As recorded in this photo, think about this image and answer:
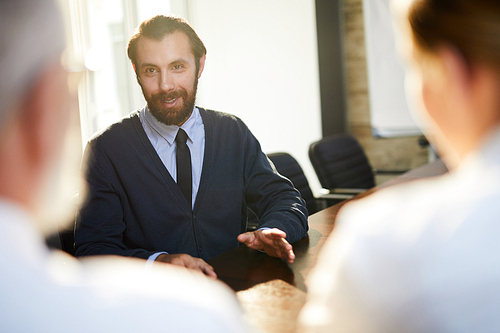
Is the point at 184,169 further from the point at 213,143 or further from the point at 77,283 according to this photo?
the point at 77,283

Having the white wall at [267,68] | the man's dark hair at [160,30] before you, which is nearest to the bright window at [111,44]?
the white wall at [267,68]

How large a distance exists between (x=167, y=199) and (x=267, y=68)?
3.36 m

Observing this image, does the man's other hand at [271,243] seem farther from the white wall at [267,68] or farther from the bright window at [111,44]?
the white wall at [267,68]

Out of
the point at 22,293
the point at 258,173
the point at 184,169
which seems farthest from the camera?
the point at 258,173

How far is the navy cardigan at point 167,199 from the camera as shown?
1453 millimetres

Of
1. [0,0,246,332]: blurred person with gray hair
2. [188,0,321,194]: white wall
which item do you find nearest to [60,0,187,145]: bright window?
[188,0,321,194]: white wall

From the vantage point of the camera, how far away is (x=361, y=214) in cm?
43

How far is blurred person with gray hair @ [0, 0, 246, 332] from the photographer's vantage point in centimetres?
36

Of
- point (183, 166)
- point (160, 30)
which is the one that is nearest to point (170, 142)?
point (183, 166)

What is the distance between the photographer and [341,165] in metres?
2.97

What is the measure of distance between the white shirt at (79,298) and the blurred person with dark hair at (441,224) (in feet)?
0.42

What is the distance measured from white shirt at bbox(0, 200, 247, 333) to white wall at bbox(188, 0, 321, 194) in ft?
13.5

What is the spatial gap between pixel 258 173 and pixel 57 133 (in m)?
1.39

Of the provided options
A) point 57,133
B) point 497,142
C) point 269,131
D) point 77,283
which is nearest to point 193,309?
point 77,283
